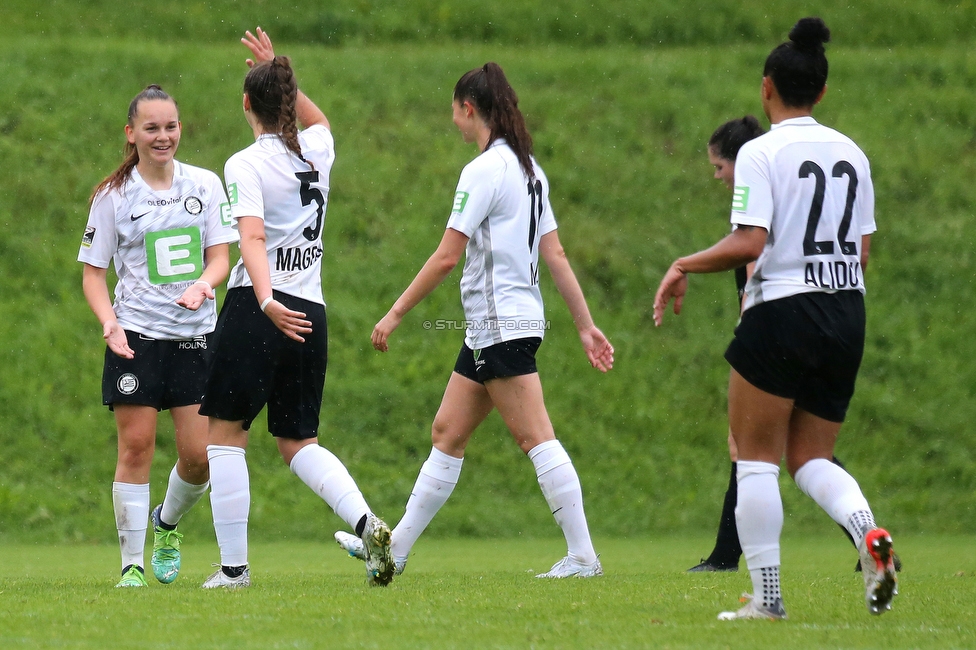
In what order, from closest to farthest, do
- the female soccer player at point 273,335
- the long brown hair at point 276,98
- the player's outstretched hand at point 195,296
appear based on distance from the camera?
1. the female soccer player at point 273,335
2. the long brown hair at point 276,98
3. the player's outstretched hand at point 195,296

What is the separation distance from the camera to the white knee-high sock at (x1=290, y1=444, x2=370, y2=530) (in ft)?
16.4

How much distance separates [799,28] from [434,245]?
9.67 metres

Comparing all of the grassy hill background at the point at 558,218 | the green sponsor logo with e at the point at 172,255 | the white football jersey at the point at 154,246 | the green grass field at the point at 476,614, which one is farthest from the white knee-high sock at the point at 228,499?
the grassy hill background at the point at 558,218

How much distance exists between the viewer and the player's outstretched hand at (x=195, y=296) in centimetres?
528

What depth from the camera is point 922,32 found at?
18.6m

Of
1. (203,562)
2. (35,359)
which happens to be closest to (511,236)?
(203,562)

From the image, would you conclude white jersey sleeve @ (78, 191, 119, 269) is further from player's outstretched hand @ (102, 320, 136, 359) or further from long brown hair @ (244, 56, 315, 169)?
long brown hair @ (244, 56, 315, 169)

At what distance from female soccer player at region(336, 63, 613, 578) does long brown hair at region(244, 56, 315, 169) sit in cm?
79

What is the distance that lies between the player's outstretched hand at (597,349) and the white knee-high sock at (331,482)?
1.39 m

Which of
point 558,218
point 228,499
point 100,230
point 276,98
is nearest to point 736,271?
point 276,98

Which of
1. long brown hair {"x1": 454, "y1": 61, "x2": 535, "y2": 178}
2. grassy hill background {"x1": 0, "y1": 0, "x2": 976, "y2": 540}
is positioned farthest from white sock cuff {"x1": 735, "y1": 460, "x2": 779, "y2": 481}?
grassy hill background {"x1": 0, "y1": 0, "x2": 976, "y2": 540}

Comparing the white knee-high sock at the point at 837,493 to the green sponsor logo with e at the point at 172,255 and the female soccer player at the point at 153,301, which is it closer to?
the female soccer player at the point at 153,301

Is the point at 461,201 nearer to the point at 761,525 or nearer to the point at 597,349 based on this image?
the point at 597,349

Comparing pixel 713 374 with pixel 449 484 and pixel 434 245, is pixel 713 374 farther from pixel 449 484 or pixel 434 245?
pixel 449 484
